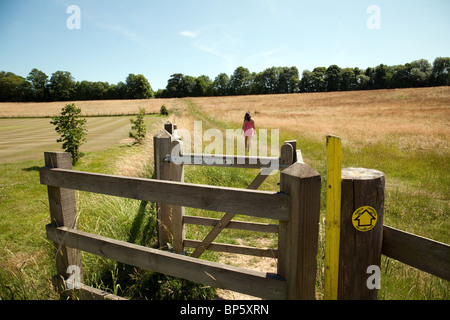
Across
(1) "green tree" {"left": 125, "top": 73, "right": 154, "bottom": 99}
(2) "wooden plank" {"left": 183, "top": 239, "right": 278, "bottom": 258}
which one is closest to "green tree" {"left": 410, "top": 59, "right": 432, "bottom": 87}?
(1) "green tree" {"left": 125, "top": 73, "right": 154, "bottom": 99}

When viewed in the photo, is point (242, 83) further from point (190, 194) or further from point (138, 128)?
point (190, 194)

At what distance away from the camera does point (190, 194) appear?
1669mm

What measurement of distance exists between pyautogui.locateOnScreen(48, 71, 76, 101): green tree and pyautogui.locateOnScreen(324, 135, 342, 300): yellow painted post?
9364cm

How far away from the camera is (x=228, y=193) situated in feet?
5.15

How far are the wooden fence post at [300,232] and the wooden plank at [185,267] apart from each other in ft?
0.31

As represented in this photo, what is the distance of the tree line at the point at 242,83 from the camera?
71.6 m

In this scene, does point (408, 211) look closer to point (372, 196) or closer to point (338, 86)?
point (372, 196)

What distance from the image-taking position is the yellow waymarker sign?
138cm

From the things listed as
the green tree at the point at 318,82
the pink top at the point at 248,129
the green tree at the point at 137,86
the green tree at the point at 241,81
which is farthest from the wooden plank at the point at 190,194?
the green tree at the point at 137,86

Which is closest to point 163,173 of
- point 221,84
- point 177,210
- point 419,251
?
point 177,210

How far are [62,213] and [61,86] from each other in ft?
305
